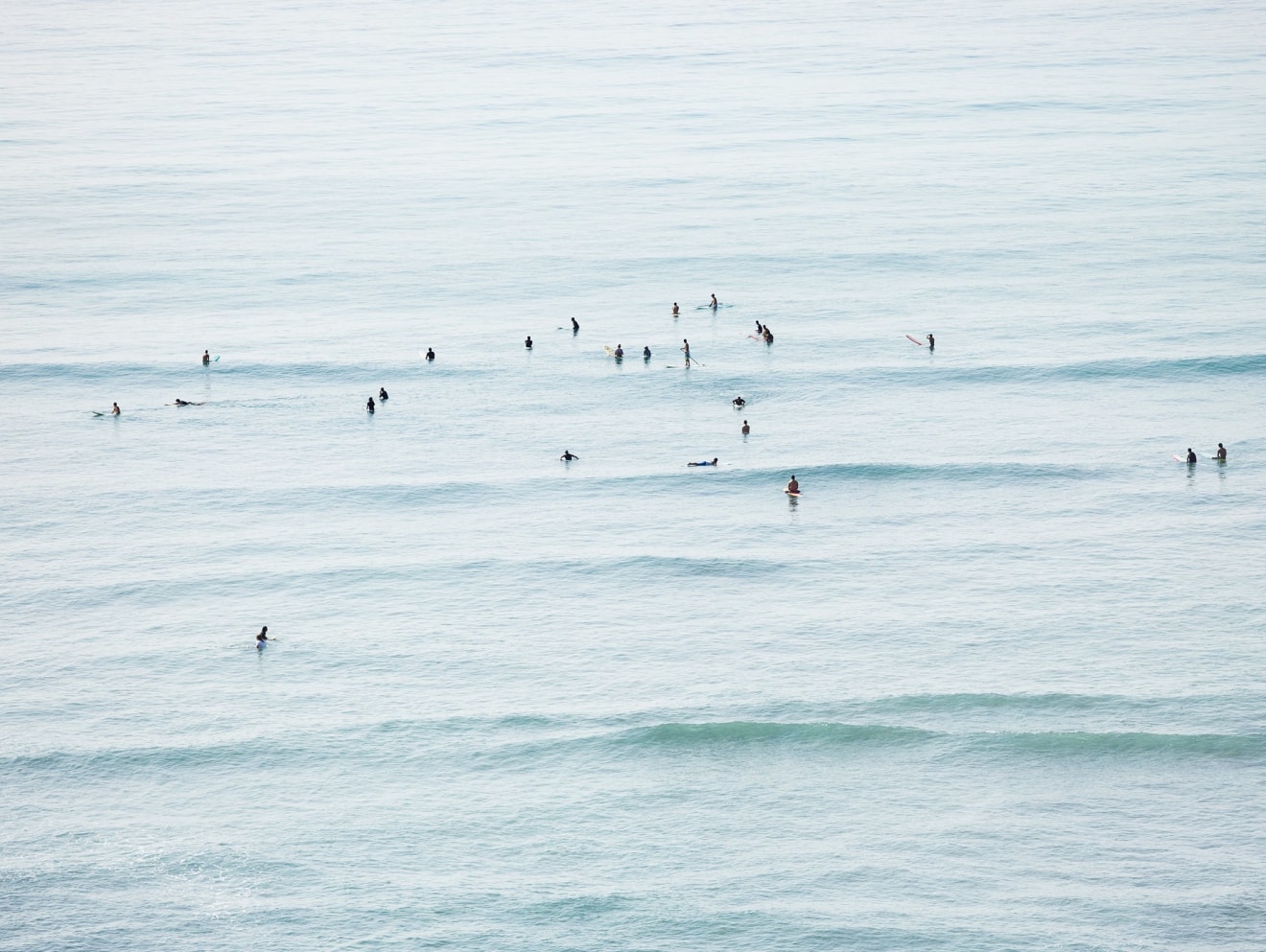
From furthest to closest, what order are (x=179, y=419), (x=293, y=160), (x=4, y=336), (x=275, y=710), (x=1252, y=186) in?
(x=293, y=160) → (x=1252, y=186) → (x=4, y=336) → (x=179, y=419) → (x=275, y=710)

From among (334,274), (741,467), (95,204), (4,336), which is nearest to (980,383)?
(741,467)

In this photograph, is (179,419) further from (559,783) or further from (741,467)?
(559,783)

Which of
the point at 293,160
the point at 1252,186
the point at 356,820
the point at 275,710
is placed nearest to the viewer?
the point at 356,820

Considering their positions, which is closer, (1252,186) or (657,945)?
(657,945)

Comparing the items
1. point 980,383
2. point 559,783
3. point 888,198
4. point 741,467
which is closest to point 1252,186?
point 888,198

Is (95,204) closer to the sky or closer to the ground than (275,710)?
closer to the sky

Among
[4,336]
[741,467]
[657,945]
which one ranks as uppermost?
→ [4,336]
